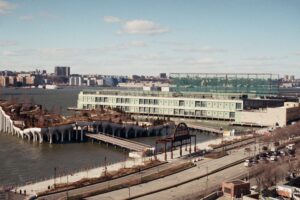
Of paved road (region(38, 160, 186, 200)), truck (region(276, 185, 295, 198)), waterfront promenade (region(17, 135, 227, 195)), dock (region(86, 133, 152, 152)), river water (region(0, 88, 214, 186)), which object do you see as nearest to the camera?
paved road (region(38, 160, 186, 200))

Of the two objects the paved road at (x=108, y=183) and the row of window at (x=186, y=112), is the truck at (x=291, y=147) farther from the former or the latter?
the row of window at (x=186, y=112)

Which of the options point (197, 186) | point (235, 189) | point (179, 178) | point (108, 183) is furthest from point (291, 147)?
point (108, 183)

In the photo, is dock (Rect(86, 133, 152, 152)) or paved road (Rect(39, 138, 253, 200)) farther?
dock (Rect(86, 133, 152, 152))

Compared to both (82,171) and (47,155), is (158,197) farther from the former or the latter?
(47,155)

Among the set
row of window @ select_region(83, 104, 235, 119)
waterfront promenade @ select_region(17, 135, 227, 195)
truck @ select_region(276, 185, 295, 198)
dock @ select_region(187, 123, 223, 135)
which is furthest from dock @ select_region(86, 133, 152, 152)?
row of window @ select_region(83, 104, 235, 119)

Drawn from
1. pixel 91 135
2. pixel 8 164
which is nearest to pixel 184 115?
pixel 91 135

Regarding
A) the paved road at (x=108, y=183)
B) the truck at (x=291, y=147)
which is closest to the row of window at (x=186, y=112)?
the truck at (x=291, y=147)

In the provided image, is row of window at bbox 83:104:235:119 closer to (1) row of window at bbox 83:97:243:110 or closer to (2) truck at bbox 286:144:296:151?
(1) row of window at bbox 83:97:243:110

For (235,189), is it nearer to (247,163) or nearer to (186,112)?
(247,163)

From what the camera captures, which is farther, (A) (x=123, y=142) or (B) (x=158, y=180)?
(A) (x=123, y=142)
